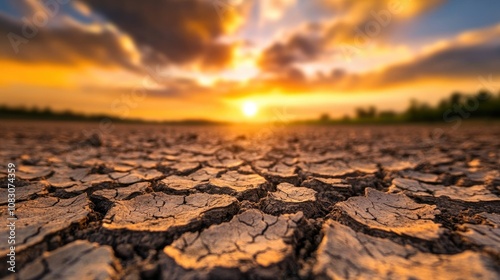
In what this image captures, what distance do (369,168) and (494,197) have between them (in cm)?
73

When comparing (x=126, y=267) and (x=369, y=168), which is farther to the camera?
(x=369, y=168)

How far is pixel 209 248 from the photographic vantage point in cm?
73

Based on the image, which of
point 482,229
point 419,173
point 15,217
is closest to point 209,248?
point 15,217

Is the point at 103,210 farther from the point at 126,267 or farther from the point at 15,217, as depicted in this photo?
the point at 126,267

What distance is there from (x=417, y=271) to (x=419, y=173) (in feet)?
4.37

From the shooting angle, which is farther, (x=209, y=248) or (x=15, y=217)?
(x=15, y=217)

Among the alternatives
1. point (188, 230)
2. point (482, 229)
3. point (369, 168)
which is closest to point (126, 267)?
point (188, 230)

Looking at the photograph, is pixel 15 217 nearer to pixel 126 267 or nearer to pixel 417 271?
pixel 126 267

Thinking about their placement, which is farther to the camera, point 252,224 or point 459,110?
point 459,110

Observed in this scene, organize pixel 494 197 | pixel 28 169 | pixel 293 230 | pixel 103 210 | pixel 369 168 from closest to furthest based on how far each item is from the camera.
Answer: pixel 293 230 < pixel 103 210 < pixel 494 197 < pixel 28 169 < pixel 369 168

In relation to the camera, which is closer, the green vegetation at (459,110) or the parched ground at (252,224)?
the parched ground at (252,224)

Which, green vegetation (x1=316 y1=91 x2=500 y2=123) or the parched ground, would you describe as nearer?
the parched ground

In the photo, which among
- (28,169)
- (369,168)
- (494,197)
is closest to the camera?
(494,197)

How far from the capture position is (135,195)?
1232mm
